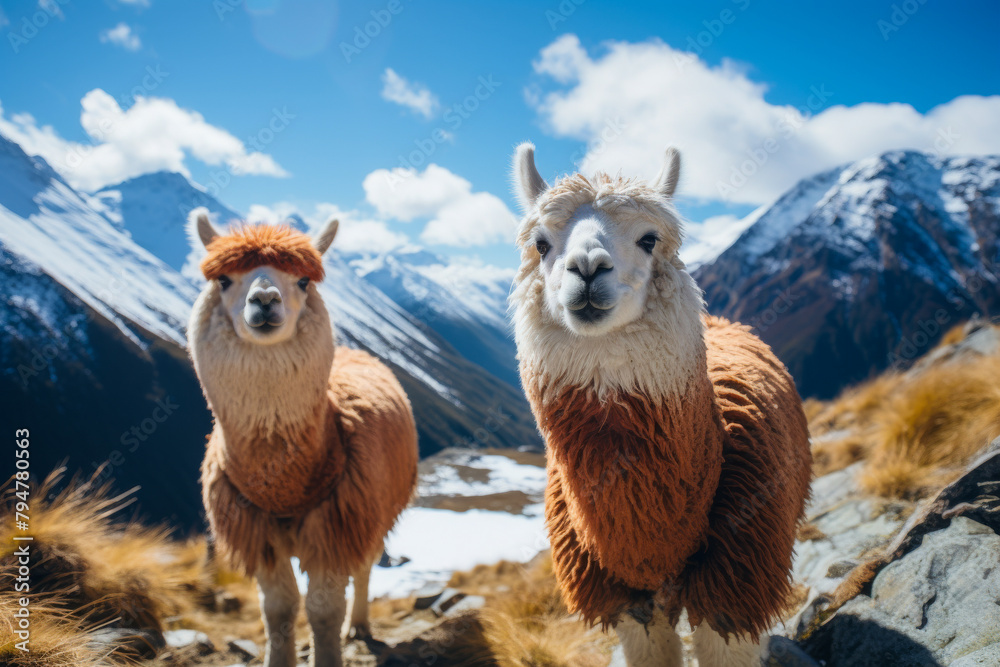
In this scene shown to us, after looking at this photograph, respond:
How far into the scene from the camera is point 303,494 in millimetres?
3084

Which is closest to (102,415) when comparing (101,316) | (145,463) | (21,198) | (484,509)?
(145,463)

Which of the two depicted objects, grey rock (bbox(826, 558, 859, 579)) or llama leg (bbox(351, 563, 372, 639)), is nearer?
grey rock (bbox(826, 558, 859, 579))

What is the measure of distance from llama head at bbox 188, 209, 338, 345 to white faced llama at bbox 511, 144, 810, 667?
5.16ft

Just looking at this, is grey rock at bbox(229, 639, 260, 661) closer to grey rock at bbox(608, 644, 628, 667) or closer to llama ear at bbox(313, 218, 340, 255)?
grey rock at bbox(608, 644, 628, 667)

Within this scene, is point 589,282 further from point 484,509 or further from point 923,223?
point 923,223

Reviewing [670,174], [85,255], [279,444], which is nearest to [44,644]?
[279,444]

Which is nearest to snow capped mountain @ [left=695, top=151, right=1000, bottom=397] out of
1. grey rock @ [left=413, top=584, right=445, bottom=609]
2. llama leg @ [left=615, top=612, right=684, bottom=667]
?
grey rock @ [left=413, top=584, right=445, bottom=609]

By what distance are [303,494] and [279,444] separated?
39 centimetres

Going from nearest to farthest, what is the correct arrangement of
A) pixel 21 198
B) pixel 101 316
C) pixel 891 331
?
pixel 101 316 → pixel 891 331 → pixel 21 198

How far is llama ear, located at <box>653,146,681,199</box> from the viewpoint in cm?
231

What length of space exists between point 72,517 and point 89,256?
64.6 metres

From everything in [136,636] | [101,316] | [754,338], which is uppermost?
[754,338]

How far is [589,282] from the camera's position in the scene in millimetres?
1763

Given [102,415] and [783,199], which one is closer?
[102,415]
